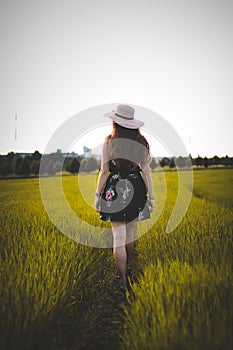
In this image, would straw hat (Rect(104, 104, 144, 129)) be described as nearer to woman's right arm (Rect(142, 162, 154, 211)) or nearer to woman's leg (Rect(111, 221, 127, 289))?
woman's right arm (Rect(142, 162, 154, 211))

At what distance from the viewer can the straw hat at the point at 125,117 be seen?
3059mm

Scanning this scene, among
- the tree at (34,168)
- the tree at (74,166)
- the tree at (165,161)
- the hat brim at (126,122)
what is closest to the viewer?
the hat brim at (126,122)

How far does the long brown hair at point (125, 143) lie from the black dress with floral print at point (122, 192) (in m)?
0.10

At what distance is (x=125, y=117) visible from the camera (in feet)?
10.4

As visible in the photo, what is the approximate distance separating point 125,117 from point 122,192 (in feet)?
2.26

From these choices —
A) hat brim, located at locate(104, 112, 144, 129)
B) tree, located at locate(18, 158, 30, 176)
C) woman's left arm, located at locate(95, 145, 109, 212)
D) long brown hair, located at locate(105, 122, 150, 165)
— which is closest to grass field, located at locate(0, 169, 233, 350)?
woman's left arm, located at locate(95, 145, 109, 212)

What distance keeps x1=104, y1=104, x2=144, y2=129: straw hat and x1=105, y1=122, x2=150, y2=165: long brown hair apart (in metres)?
0.07

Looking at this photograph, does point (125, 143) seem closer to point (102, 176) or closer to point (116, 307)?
point (102, 176)

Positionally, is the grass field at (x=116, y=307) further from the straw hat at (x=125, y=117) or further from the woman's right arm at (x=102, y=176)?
the straw hat at (x=125, y=117)

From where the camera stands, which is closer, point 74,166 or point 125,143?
point 125,143

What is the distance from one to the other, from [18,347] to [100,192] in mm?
1573

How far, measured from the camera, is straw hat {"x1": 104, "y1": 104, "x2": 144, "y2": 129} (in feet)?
10.0

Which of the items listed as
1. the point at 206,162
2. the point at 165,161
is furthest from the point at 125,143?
the point at 206,162

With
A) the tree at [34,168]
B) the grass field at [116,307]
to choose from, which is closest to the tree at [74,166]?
the tree at [34,168]
